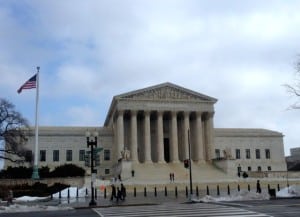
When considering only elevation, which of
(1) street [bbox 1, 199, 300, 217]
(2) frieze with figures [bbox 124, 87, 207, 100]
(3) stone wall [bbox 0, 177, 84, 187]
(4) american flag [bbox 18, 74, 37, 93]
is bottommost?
(1) street [bbox 1, 199, 300, 217]

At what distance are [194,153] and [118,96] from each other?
19.5 metres

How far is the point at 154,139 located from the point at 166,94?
10259 mm

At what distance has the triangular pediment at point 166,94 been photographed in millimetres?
87750

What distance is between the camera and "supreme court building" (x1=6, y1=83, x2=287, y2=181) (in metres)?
82.6

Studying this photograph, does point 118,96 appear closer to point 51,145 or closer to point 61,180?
point 51,145

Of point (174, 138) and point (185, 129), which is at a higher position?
point (185, 129)

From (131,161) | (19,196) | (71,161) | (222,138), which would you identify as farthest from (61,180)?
(222,138)

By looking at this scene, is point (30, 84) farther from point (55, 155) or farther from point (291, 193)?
point (55, 155)

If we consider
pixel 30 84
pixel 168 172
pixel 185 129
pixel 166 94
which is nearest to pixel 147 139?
pixel 185 129

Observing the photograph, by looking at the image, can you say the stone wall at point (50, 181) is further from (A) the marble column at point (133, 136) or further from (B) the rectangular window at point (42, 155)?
(B) the rectangular window at point (42, 155)

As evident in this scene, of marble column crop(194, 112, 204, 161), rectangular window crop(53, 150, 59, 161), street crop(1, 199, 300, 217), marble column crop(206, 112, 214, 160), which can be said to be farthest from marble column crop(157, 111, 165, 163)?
street crop(1, 199, 300, 217)

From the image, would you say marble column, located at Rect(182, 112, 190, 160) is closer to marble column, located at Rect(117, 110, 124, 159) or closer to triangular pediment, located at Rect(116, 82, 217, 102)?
triangular pediment, located at Rect(116, 82, 217, 102)

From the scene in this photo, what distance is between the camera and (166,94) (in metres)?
89.5

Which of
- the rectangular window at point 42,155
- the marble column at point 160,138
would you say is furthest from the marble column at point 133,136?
the rectangular window at point 42,155
